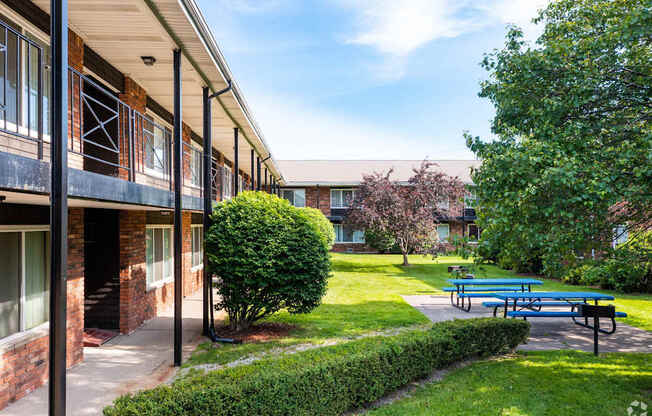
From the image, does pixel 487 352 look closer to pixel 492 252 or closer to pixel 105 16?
pixel 492 252

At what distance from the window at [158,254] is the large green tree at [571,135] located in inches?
315

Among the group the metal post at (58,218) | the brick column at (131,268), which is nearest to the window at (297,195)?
the brick column at (131,268)

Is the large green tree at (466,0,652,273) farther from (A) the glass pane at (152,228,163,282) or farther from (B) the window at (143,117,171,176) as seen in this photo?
(A) the glass pane at (152,228,163,282)

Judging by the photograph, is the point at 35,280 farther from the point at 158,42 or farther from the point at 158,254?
the point at 158,254

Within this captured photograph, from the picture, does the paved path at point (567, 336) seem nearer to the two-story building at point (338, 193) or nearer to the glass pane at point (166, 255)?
the glass pane at point (166, 255)

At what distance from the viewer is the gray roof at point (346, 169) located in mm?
32938

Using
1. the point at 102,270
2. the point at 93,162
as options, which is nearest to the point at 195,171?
the point at 93,162

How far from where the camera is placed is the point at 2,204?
523 cm

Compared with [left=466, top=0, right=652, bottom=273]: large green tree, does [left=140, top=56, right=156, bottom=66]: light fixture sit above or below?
above

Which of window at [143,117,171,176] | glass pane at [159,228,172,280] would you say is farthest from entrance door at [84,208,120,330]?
glass pane at [159,228,172,280]

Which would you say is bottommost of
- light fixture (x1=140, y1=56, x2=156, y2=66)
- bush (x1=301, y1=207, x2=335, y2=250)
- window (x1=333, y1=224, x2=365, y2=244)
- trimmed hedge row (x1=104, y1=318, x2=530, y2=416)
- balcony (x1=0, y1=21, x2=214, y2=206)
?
trimmed hedge row (x1=104, y1=318, x2=530, y2=416)

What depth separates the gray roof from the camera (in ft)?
108

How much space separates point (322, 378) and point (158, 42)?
583 centimetres

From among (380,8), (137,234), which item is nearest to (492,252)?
(380,8)
